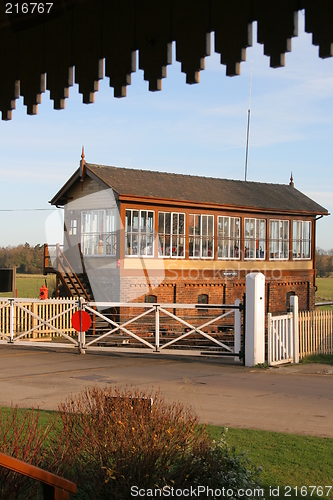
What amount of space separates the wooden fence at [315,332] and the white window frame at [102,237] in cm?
1141

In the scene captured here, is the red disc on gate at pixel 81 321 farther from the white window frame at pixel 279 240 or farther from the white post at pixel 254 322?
the white window frame at pixel 279 240

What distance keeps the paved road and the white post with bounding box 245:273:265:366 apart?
1.42 ft

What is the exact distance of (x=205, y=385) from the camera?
1127 centimetres

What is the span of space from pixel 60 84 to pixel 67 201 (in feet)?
81.1

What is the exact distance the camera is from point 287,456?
6.50m

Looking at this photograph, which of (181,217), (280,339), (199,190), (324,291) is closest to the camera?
(280,339)

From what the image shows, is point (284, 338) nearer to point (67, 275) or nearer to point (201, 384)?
point (201, 384)

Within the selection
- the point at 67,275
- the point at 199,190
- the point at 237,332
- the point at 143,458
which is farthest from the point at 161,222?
the point at 143,458

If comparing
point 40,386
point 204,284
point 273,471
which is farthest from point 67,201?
point 273,471

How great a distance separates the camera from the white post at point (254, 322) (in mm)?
13625

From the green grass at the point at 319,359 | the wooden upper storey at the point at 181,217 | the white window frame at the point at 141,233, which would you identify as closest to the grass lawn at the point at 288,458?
the green grass at the point at 319,359

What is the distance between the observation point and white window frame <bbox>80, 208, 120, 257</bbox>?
25078 mm

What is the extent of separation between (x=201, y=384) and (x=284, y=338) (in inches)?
138

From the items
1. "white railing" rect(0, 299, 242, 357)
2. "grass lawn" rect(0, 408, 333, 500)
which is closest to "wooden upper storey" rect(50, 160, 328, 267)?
"white railing" rect(0, 299, 242, 357)
